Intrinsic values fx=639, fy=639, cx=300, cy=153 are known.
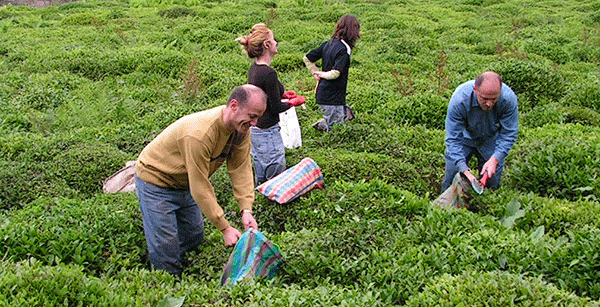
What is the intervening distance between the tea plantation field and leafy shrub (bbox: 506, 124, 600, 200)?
0.7 inches

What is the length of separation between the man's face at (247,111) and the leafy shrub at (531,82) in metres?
6.81

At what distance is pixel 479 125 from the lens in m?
6.30

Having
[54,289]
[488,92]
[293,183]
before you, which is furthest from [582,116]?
[54,289]

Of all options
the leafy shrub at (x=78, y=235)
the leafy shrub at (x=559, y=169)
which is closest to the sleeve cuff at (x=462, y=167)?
the leafy shrub at (x=559, y=169)

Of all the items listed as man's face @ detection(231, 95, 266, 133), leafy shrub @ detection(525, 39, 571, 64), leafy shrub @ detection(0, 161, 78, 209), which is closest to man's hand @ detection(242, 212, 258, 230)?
man's face @ detection(231, 95, 266, 133)

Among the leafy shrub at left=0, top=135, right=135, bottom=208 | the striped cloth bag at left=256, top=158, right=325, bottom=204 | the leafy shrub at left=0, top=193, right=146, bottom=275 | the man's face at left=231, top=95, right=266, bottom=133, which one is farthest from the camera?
the leafy shrub at left=0, top=135, right=135, bottom=208

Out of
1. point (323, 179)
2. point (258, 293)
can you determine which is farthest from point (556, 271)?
point (323, 179)

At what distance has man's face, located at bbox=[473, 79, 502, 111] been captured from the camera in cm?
578

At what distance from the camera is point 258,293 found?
455 centimetres

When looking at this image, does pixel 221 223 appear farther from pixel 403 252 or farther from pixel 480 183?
pixel 480 183

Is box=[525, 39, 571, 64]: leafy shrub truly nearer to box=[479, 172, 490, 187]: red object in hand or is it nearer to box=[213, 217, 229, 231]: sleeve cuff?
box=[479, 172, 490, 187]: red object in hand

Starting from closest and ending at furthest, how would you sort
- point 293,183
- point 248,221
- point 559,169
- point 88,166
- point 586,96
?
point 248,221, point 293,183, point 559,169, point 88,166, point 586,96

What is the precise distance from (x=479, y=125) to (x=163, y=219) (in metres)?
3.18

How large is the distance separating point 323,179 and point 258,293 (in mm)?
2541
